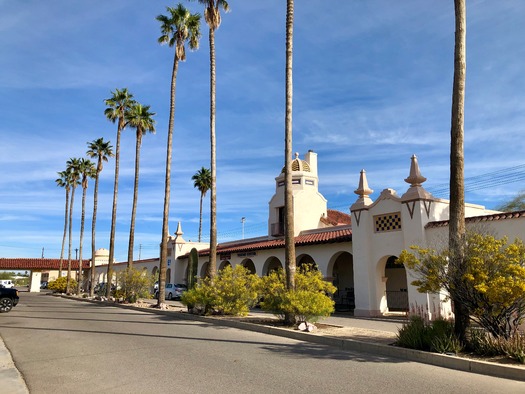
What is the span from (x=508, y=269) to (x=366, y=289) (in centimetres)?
1242

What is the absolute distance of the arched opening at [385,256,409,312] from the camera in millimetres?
23658

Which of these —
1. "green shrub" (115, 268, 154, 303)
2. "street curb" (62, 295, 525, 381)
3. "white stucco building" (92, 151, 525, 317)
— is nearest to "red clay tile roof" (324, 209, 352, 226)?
"white stucco building" (92, 151, 525, 317)

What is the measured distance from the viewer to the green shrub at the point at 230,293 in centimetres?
1792

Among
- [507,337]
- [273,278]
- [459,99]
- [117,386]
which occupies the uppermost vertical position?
[459,99]

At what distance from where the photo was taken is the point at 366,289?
68.1ft

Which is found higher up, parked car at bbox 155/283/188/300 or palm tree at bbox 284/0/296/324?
palm tree at bbox 284/0/296/324

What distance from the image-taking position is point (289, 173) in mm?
16062

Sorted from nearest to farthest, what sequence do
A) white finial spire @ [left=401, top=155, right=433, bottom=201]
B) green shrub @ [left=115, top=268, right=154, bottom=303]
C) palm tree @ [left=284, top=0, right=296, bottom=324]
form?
palm tree @ [left=284, top=0, right=296, bottom=324] → white finial spire @ [left=401, top=155, right=433, bottom=201] → green shrub @ [left=115, top=268, right=154, bottom=303]

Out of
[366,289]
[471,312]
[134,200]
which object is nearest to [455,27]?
[471,312]

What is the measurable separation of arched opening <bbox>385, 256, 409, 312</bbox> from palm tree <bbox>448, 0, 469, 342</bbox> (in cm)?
1428

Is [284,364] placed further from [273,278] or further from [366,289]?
[366,289]

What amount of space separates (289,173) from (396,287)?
13.4m

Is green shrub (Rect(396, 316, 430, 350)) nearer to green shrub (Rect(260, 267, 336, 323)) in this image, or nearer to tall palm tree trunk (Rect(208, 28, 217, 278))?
green shrub (Rect(260, 267, 336, 323))

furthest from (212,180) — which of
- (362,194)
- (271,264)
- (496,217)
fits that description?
(271,264)
